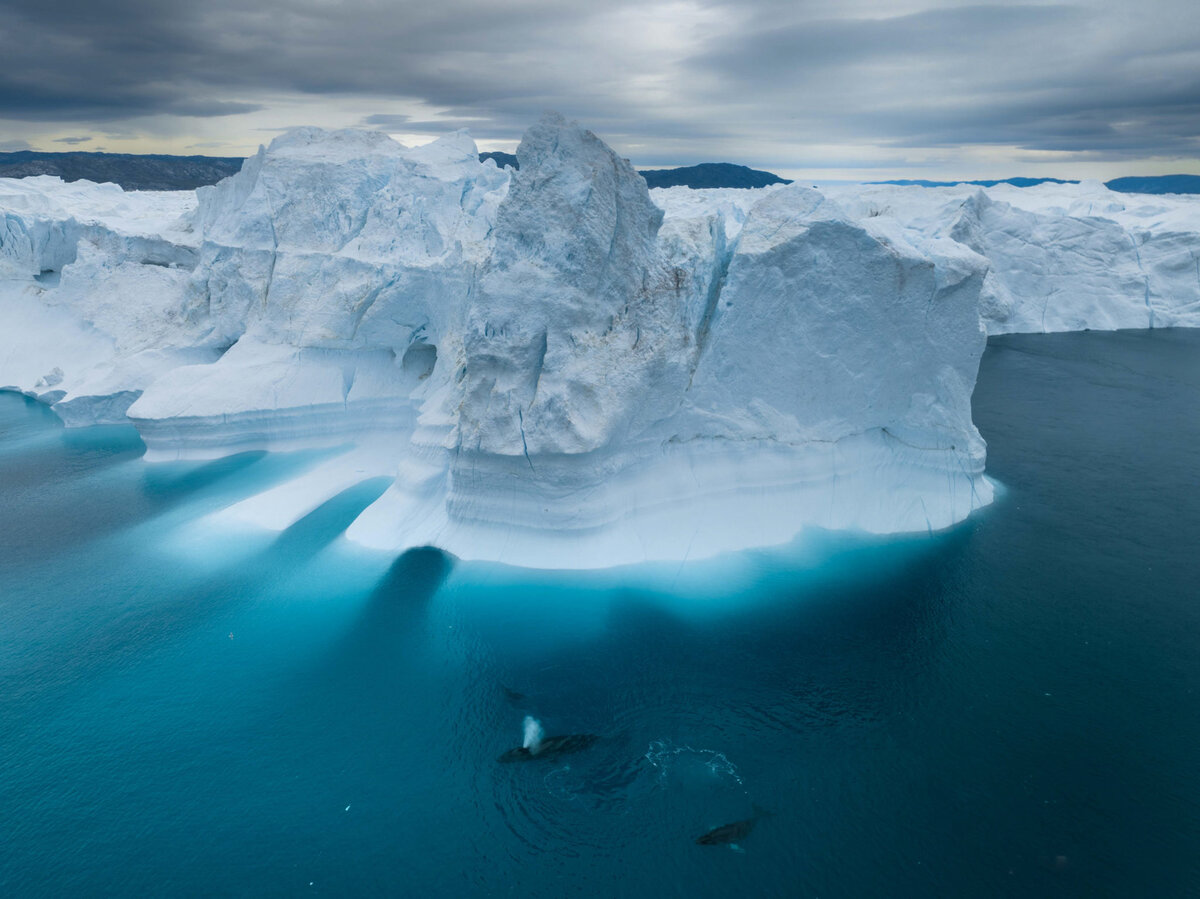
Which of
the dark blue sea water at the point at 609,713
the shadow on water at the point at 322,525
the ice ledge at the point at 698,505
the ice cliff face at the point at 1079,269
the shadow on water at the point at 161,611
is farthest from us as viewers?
the ice cliff face at the point at 1079,269

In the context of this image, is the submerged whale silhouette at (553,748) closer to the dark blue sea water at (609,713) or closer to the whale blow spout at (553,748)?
the whale blow spout at (553,748)

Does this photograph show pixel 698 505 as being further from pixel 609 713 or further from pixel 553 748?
pixel 553 748

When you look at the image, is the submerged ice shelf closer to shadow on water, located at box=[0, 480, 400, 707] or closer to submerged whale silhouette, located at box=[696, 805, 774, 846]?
shadow on water, located at box=[0, 480, 400, 707]

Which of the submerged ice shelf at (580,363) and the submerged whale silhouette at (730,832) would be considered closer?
the submerged whale silhouette at (730,832)

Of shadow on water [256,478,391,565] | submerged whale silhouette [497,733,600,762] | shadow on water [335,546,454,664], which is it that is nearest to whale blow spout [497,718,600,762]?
submerged whale silhouette [497,733,600,762]

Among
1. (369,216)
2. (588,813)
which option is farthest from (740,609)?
(369,216)

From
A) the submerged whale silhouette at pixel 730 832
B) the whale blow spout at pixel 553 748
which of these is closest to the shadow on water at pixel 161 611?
the whale blow spout at pixel 553 748

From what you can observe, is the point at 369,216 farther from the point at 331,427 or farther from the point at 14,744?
the point at 14,744
